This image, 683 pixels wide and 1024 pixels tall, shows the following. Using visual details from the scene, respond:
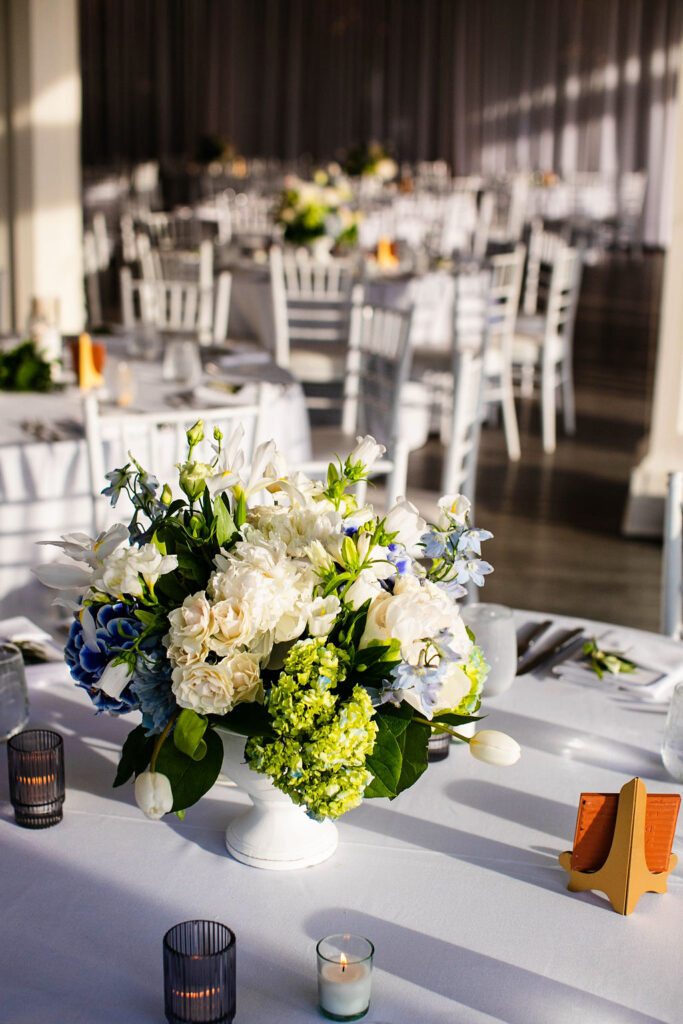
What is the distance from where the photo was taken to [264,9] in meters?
16.4

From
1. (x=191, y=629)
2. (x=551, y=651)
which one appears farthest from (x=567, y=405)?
(x=191, y=629)

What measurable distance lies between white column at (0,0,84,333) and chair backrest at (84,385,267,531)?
3427mm

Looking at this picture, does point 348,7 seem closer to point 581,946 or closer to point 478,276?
point 478,276

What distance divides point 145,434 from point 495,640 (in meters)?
1.63

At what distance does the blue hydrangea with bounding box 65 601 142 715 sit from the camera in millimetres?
1165

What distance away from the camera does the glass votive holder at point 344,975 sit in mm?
1053

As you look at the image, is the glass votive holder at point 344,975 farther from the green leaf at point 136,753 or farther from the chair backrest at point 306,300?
the chair backrest at point 306,300

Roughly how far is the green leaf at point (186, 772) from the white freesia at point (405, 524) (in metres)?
0.28

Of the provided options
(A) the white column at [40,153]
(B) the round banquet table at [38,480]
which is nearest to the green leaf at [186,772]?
(B) the round banquet table at [38,480]

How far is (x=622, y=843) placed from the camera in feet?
4.16

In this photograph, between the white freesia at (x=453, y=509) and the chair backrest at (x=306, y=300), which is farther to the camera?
the chair backrest at (x=306, y=300)

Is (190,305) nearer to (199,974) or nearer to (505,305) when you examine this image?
(505,305)

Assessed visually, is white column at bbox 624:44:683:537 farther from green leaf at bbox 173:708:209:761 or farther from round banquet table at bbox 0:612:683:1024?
green leaf at bbox 173:708:209:761

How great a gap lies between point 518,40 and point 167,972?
57.0ft
